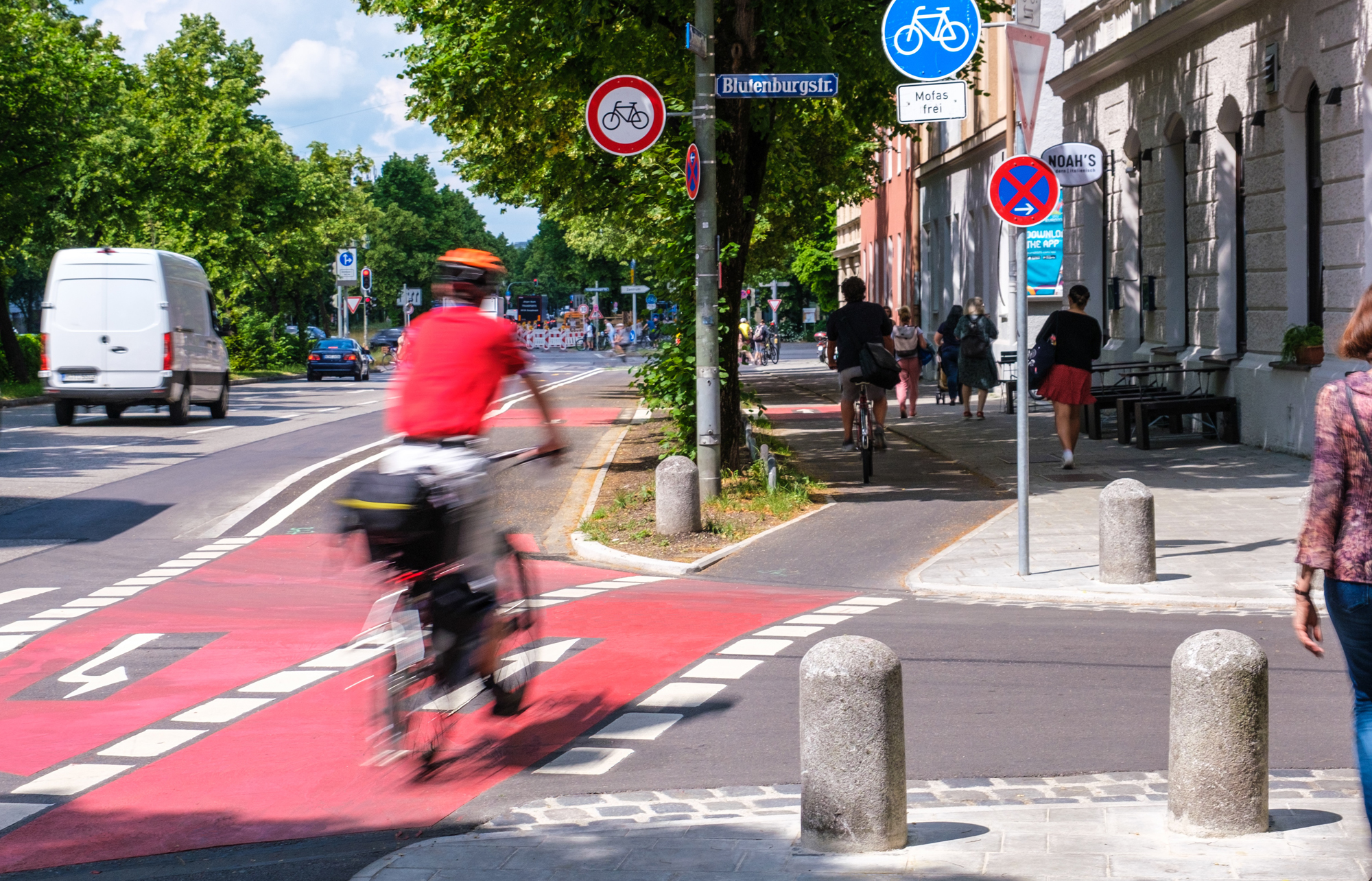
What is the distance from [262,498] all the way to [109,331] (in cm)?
1096

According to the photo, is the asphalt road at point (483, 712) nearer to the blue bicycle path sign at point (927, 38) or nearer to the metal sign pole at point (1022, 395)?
the metal sign pole at point (1022, 395)

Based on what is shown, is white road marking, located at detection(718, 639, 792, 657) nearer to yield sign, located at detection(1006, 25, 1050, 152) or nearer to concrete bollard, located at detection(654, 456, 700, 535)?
yield sign, located at detection(1006, 25, 1050, 152)

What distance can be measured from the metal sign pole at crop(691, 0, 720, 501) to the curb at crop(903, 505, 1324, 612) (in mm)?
3243

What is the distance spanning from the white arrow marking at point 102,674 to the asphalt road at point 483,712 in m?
0.06

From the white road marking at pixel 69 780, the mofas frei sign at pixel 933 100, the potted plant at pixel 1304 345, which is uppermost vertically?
the mofas frei sign at pixel 933 100

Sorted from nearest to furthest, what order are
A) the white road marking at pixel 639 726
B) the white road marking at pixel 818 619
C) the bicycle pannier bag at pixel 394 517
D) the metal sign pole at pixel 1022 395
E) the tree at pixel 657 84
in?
the bicycle pannier bag at pixel 394 517 → the white road marking at pixel 639 726 → the white road marking at pixel 818 619 → the metal sign pole at pixel 1022 395 → the tree at pixel 657 84

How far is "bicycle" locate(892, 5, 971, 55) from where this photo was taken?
13.6m

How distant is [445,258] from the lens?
6.22 meters

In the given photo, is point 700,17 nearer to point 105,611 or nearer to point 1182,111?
point 105,611

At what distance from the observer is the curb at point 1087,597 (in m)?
9.52

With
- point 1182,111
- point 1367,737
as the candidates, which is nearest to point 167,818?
point 1367,737

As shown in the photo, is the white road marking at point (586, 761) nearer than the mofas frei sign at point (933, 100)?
Yes

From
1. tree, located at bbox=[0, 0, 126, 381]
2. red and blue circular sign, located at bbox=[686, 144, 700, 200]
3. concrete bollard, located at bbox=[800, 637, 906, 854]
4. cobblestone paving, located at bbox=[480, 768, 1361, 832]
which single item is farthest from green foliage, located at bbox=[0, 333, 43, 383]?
concrete bollard, located at bbox=[800, 637, 906, 854]

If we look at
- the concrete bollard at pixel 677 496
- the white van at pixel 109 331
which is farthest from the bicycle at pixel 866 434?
the white van at pixel 109 331
